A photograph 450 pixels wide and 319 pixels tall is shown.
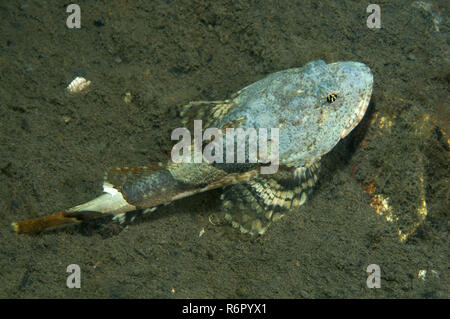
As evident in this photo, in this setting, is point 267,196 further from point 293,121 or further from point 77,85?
point 77,85

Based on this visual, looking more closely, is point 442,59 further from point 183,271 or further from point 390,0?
point 183,271

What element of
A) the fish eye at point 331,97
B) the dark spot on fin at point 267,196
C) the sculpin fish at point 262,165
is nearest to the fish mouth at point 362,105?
the sculpin fish at point 262,165

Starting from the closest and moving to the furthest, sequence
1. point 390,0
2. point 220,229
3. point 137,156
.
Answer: point 220,229, point 137,156, point 390,0

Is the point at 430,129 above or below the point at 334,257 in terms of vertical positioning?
above

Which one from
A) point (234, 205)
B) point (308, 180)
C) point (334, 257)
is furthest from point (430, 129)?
point (234, 205)

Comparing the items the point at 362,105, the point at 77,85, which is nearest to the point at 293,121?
the point at 362,105

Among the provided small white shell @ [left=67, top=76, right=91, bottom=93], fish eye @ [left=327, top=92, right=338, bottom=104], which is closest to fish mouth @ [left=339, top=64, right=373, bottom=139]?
fish eye @ [left=327, top=92, right=338, bottom=104]

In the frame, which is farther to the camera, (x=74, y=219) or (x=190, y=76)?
(x=190, y=76)

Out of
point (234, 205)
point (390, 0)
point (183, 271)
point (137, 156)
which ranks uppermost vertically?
point (390, 0)
